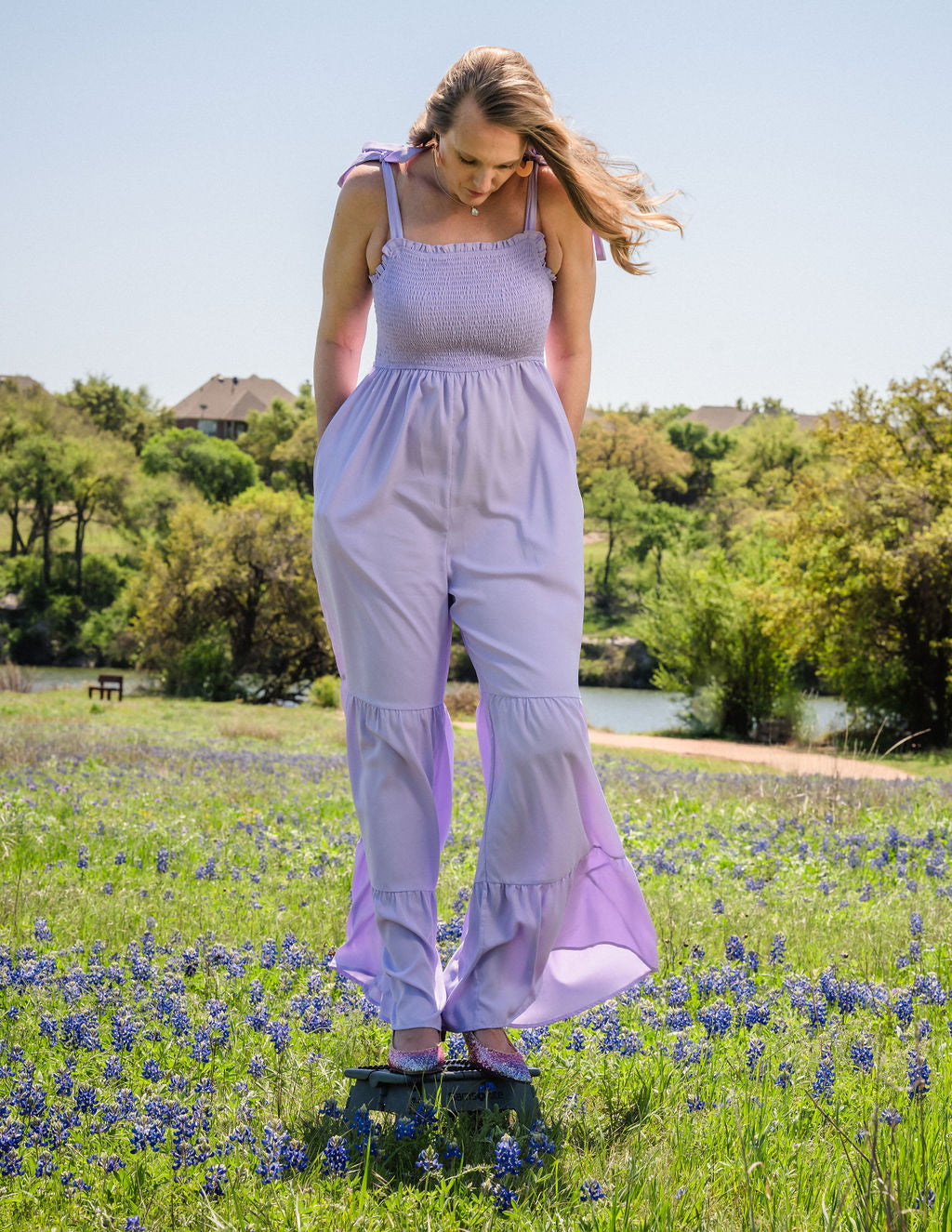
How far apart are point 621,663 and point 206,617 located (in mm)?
16701

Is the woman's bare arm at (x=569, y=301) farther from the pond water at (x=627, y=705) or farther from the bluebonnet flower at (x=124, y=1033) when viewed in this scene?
the pond water at (x=627, y=705)

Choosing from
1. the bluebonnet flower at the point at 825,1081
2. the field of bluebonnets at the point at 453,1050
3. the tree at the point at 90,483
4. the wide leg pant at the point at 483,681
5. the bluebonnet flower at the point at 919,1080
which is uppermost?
the tree at the point at 90,483

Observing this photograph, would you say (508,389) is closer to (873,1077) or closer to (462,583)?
(462,583)

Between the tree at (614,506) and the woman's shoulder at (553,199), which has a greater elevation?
the tree at (614,506)

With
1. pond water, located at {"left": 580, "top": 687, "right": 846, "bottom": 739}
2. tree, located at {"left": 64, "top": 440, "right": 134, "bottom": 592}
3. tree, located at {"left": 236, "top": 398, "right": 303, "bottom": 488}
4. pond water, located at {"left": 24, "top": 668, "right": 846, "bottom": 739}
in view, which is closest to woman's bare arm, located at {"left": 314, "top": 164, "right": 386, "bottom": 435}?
pond water, located at {"left": 580, "top": 687, "right": 846, "bottom": 739}

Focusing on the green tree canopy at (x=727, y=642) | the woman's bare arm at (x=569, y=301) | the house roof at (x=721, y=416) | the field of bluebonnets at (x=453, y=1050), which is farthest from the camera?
the house roof at (x=721, y=416)

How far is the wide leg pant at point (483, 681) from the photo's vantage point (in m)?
2.43

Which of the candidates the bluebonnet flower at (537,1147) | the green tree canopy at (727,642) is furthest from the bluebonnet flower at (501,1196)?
the green tree canopy at (727,642)

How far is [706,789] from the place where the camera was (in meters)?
7.95

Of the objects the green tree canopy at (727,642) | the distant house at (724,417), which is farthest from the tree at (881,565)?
the distant house at (724,417)

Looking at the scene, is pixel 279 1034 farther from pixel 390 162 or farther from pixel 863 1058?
pixel 390 162

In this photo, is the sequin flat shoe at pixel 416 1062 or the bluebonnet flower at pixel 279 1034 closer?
the sequin flat shoe at pixel 416 1062

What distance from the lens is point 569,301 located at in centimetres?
274

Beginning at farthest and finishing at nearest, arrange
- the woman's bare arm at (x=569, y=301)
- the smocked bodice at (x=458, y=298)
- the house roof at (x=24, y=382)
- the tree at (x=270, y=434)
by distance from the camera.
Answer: the tree at (x=270, y=434) < the house roof at (x=24, y=382) < the woman's bare arm at (x=569, y=301) < the smocked bodice at (x=458, y=298)
